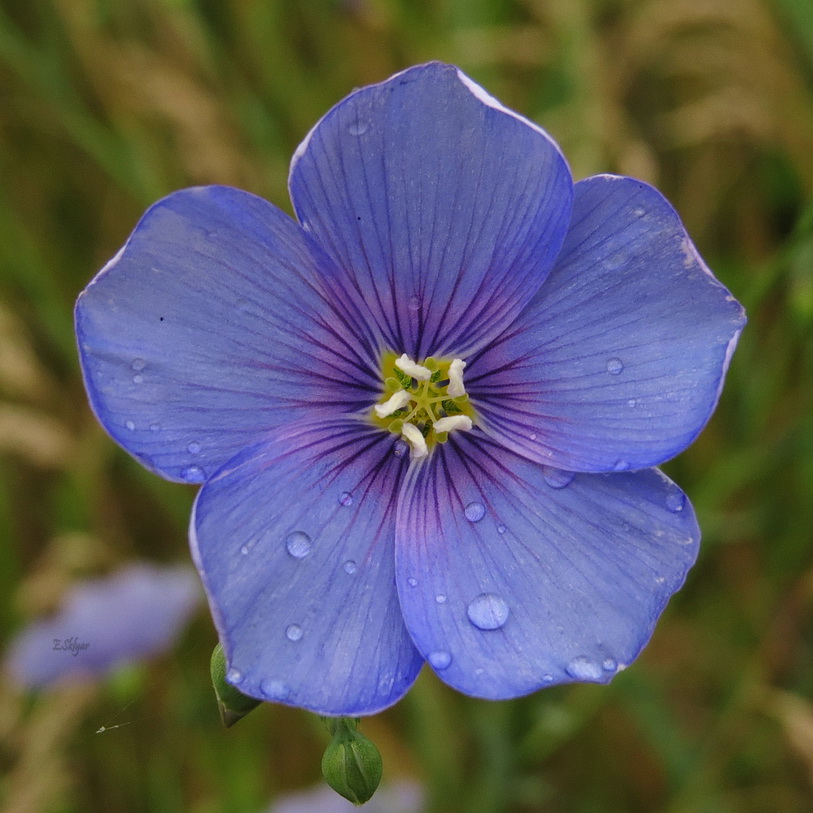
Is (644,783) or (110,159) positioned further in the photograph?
(644,783)

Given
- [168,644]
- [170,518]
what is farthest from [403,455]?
[170,518]

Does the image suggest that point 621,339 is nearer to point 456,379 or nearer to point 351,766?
point 456,379

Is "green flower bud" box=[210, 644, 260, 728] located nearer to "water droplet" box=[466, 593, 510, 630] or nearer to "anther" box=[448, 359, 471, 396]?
"water droplet" box=[466, 593, 510, 630]

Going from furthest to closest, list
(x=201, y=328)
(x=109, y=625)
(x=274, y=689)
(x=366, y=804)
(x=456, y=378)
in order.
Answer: (x=109, y=625) → (x=366, y=804) → (x=456, y=378) → (x=201, y=328) → (x=274, y=689)

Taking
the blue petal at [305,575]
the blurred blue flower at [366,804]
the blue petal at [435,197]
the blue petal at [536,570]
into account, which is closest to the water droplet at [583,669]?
the blue petal at [536,570]

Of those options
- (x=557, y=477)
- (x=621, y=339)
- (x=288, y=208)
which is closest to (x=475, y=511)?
(x=557, y=477)

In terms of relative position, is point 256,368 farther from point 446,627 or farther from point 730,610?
point 730,610

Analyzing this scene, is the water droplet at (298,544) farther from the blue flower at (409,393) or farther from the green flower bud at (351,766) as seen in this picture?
the green flower bud at (351,766)
